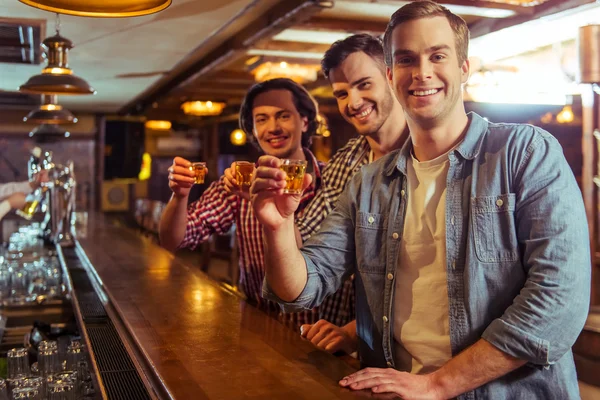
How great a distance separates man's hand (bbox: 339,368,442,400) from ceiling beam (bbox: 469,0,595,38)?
12.0ft

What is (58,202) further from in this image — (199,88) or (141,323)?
(199,88)

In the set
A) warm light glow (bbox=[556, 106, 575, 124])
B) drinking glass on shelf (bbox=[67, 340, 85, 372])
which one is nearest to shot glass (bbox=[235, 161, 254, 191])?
drinking glass on shelf (bbox=[67, 340, 85, 372])

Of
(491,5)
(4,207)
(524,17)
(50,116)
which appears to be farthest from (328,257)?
(50,116)

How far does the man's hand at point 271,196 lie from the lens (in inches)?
66.9

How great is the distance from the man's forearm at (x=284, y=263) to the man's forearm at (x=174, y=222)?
1107mm

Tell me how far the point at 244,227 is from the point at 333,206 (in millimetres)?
535

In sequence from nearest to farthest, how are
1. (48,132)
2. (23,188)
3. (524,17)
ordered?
(524,17), (23,188), (48,132)

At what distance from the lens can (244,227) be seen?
3076mm

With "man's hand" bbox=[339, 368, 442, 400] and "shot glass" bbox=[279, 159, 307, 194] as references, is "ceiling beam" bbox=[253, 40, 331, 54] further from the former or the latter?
"man's hand" bbox=[339, 368, 442, 400]

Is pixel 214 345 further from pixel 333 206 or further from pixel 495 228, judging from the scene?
pixel 333 206

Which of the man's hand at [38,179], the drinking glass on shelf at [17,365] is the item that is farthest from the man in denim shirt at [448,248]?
the man's hand at [38,179]

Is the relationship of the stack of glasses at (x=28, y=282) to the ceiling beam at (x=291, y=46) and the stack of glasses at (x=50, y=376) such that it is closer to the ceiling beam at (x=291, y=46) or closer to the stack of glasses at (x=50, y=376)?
the stack of glasses at (x=50, y=376)

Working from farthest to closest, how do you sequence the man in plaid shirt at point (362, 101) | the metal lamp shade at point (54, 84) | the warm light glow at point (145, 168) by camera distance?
the warm light glow at point (145, 168)
the metal lamp shade at point (54, 84)
the man in plaid shirt at point (362, 101)

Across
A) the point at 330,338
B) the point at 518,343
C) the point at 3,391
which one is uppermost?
the point at 518,343
